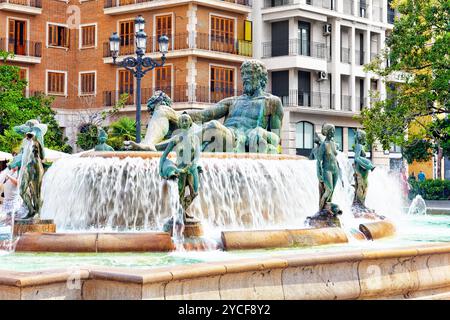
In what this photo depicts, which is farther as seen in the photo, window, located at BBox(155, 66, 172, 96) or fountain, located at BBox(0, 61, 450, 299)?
window, located at BBox(155, 66, 172, 96)

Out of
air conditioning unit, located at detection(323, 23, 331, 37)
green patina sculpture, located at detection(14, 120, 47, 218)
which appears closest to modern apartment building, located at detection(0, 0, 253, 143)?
air conditioning unit, located at detection(323, 23, 331, 37)

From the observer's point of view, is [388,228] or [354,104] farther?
[354,104]

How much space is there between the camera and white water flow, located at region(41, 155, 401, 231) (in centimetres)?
1231

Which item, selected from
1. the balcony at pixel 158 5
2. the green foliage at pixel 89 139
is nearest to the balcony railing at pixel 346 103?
the balcony at pixel 158 5

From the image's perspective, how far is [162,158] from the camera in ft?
37.1

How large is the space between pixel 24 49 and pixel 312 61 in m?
14.0

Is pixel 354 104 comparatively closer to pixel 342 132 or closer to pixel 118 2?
pixel 342 132

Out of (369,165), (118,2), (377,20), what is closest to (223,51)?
(118,2)

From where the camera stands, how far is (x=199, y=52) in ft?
140

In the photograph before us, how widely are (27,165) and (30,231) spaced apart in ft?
2.80

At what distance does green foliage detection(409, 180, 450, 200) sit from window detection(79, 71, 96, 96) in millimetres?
17955

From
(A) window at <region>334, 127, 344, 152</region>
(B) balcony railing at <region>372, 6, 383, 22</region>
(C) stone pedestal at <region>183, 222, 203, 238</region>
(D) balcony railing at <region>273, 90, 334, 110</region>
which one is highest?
(B) balcony railing at <region>372, 6, 383, 22</region>

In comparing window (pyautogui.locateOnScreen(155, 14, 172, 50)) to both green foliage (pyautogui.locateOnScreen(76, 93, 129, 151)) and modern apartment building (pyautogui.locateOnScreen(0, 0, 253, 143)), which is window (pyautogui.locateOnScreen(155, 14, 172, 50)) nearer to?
modern apartment building (pyautogui.locateOnScreen(0, 0, 253, 143))

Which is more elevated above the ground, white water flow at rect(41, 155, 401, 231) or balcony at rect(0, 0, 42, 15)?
balcony at rect(0, 0, 42, 15)
